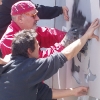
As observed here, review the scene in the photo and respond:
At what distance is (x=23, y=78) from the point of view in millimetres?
1925

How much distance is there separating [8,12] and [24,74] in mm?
1038

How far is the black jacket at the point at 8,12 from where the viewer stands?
2.74 metres

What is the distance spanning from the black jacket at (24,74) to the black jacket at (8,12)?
0.87 meters

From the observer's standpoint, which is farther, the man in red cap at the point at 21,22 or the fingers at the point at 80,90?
the man in red cap at the point at 21,22

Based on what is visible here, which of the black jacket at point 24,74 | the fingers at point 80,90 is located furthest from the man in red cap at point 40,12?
the black jacket at point 24,74

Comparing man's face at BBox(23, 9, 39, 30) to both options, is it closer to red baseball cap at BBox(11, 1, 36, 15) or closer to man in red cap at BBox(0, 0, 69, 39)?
red baseball cap at BBox(11, 1, 36, 15)

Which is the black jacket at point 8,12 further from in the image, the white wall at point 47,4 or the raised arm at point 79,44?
the raised arm at point 79,44

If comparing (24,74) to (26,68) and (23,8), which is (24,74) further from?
(23,8)

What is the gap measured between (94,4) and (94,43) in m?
0.26

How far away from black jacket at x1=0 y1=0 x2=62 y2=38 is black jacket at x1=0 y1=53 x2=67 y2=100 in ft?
2.84

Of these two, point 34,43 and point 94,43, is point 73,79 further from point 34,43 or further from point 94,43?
point 34,43

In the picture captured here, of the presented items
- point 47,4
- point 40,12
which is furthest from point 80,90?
point 47,4

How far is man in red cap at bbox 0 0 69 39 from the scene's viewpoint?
2.72 meters

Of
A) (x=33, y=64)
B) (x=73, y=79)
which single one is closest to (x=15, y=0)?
(x=73, y=79)
